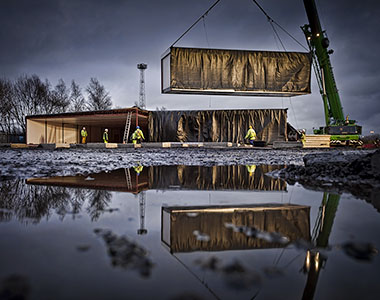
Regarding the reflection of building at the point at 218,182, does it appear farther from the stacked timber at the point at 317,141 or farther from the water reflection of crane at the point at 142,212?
the stacked timber at the point at 317,141

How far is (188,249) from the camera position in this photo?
2.50 ft

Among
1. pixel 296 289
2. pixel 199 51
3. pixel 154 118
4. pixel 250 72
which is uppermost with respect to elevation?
pixel 199 51

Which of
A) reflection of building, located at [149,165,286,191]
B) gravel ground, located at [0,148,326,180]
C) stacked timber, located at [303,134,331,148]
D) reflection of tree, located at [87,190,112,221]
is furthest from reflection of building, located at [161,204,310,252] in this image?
stacked timber, located at [303,134,331,148]

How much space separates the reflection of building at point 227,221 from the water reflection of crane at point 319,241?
0.15ft

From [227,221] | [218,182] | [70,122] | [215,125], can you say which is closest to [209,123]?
[215,125]

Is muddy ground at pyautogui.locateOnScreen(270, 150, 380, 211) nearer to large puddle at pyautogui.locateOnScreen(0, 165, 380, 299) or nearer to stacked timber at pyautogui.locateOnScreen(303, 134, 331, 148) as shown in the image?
large puddle at pyautogui.locateOnScreen(0, 165, 380, 299)

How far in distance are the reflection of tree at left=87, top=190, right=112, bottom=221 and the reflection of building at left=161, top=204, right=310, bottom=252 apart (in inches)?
13.1

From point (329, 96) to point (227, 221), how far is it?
17.5m

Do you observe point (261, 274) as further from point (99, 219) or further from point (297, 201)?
point (297, 201)

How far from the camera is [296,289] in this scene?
1.83 ft

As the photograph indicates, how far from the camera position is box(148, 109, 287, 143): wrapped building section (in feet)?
53.4

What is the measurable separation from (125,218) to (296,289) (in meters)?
0.77

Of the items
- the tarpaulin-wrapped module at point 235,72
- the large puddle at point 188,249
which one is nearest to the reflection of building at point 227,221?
the large puddle at point 188,249

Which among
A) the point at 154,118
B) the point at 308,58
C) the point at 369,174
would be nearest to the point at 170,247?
the point at 369,174
